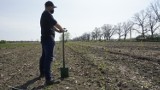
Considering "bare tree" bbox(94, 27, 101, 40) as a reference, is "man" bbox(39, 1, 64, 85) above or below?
below

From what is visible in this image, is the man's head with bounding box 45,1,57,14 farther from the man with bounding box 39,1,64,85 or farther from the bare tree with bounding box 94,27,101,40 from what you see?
the bare tree with bounding box 94,27,101,40

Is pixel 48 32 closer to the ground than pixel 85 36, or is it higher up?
closer to the ground

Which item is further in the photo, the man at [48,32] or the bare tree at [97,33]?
the bare tree at [97,33]

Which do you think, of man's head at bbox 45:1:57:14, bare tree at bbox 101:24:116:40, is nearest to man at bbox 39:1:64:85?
man's head at bbox 45:1:57:14

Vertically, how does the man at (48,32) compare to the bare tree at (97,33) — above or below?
below

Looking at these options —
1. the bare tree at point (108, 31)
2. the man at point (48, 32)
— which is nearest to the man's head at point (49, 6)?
the man at point (48, 32)

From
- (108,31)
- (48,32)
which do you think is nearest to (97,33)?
(108,31)

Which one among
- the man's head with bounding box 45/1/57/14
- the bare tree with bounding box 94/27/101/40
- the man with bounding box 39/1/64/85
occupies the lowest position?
the man with bounding box 39/1/64/85

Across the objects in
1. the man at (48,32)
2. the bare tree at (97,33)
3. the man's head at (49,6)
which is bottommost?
the man at (48,32)

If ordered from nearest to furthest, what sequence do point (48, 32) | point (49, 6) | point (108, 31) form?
point (49, 6), point (48, 32), point (108, 31)

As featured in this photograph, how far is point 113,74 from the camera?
9805 millimetres

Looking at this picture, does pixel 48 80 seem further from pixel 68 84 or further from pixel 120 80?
pixel 120 80

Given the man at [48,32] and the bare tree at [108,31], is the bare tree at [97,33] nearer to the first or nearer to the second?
the bare tree at [108,31]

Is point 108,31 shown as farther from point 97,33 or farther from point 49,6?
point 49,6
